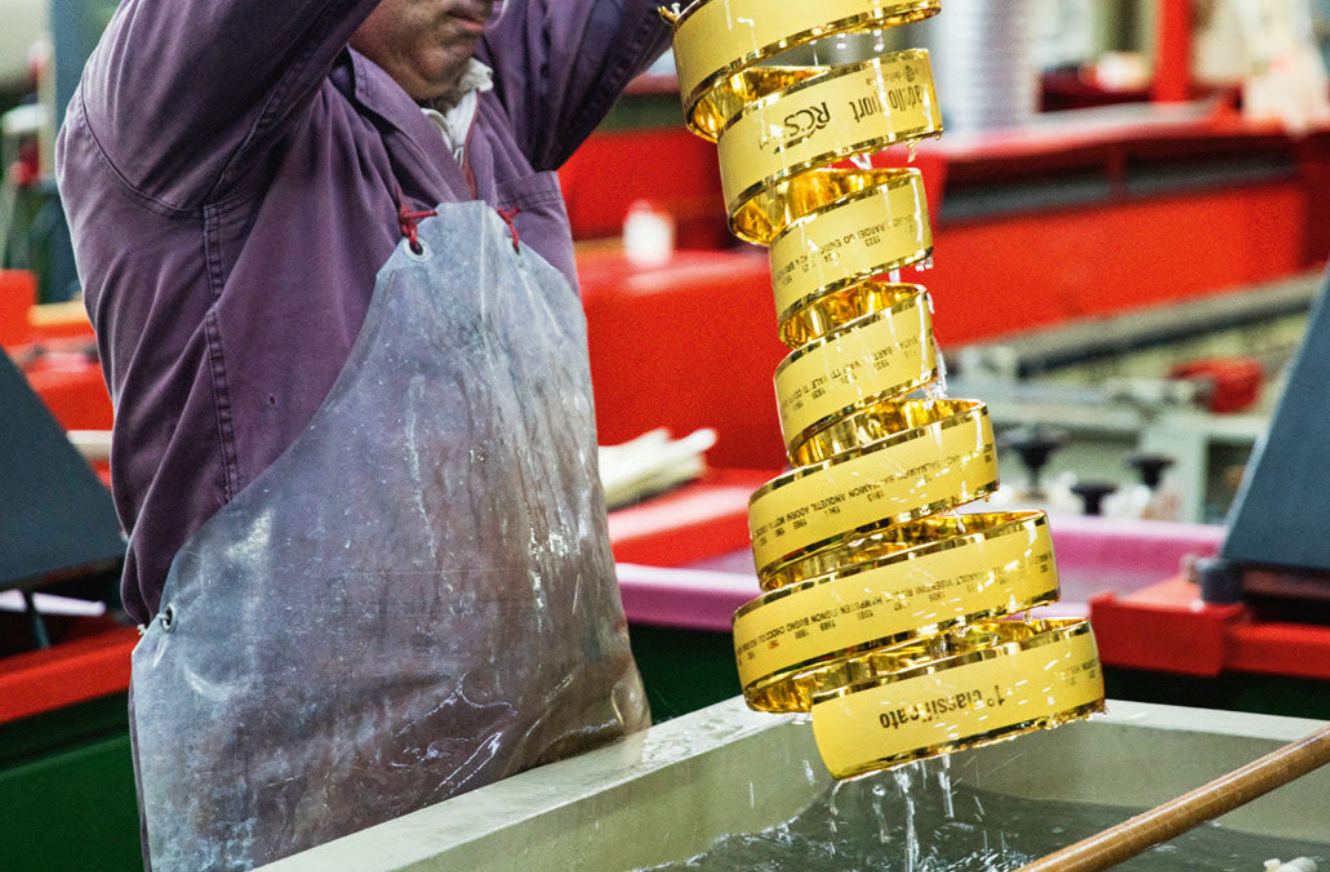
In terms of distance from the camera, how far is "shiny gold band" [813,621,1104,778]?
3.48 feet

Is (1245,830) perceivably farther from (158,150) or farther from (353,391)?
(158,150)

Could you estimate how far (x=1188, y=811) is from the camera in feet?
3.45

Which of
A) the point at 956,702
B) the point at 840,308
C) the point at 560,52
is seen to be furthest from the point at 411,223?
the point at 956,702

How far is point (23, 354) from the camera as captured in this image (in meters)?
2.97

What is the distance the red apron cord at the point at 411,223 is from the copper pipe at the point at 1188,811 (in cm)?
72

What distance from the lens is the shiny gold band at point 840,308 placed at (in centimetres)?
120

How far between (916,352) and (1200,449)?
287cm

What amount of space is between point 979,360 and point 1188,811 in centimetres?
347

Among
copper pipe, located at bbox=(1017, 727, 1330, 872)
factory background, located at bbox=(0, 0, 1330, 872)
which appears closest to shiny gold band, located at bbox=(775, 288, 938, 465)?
copper pipe, located at bbox=(1017, 727, 1330, 872)

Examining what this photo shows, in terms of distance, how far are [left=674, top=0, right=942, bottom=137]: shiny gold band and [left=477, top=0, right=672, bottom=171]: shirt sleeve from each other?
474mm

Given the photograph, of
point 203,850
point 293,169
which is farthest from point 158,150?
point 203,850

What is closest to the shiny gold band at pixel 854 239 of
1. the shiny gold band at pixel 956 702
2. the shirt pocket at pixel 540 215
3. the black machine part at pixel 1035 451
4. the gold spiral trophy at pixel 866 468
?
the gold spiral trophy at pixel 866 468

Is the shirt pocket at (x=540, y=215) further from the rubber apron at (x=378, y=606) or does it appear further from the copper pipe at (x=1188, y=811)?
the copper pipe at (x=1188, y=811)

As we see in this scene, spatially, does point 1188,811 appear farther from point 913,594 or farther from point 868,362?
point 868,362
